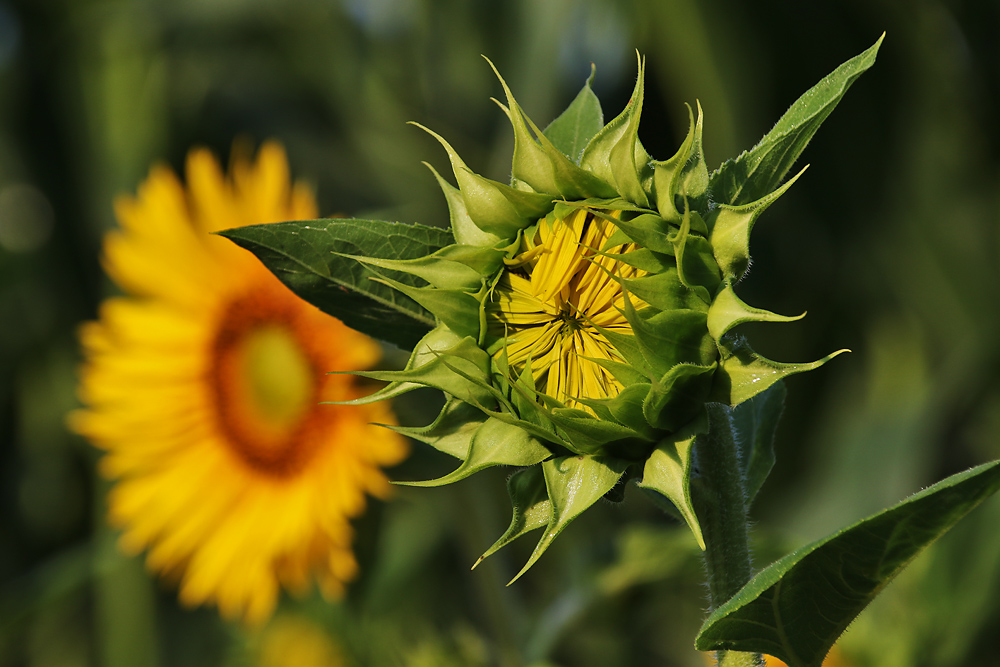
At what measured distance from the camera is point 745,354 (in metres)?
0.56

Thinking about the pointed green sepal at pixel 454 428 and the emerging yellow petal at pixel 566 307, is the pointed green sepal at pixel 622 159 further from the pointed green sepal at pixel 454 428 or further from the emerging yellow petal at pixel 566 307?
the pointed green sepal at pixel 454 428

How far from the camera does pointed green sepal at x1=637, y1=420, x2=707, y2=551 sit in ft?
1.75

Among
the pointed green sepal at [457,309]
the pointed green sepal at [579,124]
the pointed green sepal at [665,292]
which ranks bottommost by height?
the pointed green sepal at [665,292]

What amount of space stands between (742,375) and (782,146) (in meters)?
0.14

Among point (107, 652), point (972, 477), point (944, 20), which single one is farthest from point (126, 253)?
point (944, 20)

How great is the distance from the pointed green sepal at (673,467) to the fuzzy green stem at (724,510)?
0.02 meters

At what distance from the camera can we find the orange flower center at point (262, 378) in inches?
56.1

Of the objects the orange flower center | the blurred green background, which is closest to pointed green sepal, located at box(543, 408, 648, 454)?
the blurred green background

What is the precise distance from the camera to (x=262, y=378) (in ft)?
4.88

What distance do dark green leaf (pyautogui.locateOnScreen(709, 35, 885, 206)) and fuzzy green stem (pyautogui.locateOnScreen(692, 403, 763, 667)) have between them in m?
0.14

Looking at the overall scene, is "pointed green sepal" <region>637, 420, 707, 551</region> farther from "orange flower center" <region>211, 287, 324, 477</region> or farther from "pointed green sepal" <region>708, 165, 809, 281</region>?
"orange flower center" <region>211, 287, 324, 477</region>

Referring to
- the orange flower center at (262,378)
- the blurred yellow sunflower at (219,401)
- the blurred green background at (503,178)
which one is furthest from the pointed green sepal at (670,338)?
the orange flower center at (262,378)

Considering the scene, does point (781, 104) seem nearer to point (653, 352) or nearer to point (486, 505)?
point (486, 505)

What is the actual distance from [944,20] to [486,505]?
54.6 inches
